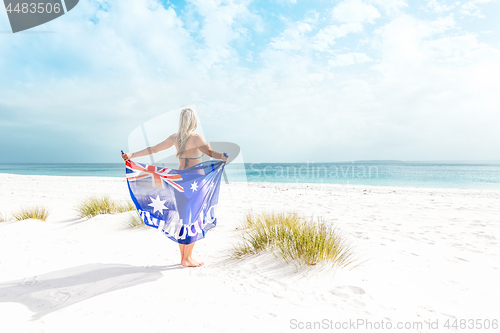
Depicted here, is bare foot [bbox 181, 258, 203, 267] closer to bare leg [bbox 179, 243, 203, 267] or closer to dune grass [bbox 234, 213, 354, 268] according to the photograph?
bare leg [bbox 179, 243, 203, 267]

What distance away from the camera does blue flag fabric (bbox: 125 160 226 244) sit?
3.37 metres

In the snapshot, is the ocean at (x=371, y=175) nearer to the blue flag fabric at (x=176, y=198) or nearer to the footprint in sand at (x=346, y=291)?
the blue flag fabric at (x=176, y=198)

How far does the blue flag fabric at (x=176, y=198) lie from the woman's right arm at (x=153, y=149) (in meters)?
0.14

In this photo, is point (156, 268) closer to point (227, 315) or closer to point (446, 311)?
point (227, 315)

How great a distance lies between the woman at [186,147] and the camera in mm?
3463

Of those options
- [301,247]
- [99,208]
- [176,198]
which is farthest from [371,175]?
[176,198]

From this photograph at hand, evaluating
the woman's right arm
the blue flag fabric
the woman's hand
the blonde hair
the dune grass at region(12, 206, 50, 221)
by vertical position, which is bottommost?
the dune grass at region(12, 206, 50, 221)

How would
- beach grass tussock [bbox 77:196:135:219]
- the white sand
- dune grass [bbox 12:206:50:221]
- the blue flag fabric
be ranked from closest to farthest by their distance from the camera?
1. the white sand
2. the blue flag fabric
3. dune grass [bbox 12:206:50:221]
4. beach grass tussock [bbox 77:196:135:219]

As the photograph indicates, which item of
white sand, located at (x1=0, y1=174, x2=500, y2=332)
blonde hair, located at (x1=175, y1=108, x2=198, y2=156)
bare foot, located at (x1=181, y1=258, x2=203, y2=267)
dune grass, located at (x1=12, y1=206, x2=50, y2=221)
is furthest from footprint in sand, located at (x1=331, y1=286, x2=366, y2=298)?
dune grass, located at (x1=12, y1=206, x2=50, y2=221)

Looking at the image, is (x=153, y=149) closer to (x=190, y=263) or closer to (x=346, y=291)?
(x=190, y=263)

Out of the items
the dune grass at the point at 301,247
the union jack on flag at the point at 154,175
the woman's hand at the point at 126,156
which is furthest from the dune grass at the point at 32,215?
the dune grass at the point at 301,247

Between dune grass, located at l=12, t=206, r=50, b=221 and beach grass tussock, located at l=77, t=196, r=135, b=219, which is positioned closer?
dune grass, located at l=12, t=206, r=50, b=221

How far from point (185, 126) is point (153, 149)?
578mm

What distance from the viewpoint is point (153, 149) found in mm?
3566
